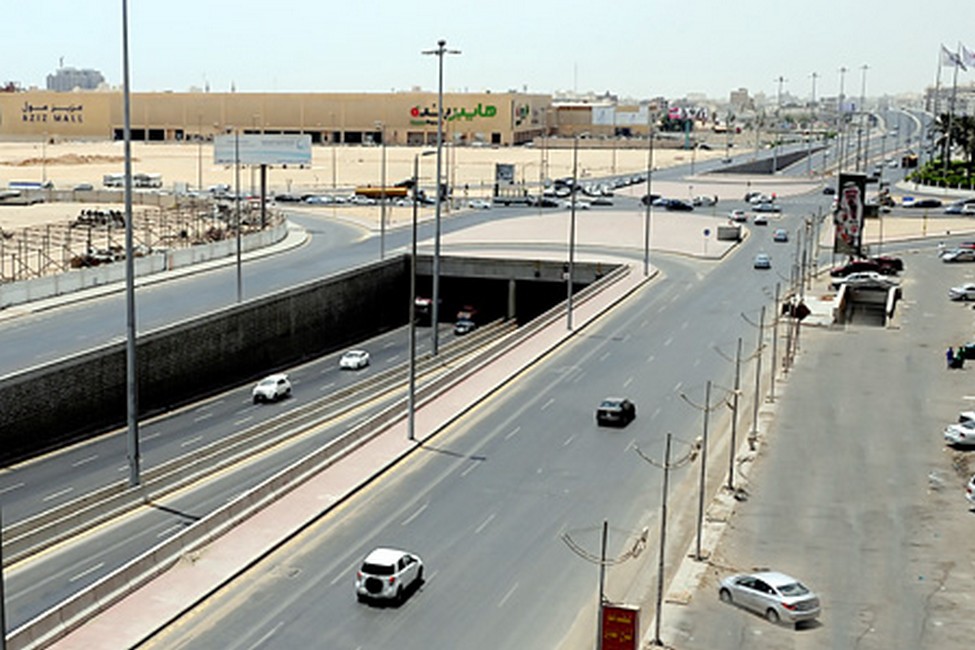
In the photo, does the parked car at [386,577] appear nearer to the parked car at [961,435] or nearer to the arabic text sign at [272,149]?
the parked car at [961,435]

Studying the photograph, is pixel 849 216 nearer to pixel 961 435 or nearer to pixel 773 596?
pixel 961 435

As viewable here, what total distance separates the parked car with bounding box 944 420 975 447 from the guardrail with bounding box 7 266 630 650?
1652 cm

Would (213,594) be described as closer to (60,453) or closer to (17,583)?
(17,583)

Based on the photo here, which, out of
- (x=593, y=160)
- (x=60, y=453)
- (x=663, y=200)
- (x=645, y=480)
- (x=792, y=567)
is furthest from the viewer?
(x=593, y=160)

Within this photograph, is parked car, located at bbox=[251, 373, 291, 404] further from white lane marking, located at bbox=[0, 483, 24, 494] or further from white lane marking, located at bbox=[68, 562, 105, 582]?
white lane marking, located at bbox=[68, 562, 105, 582]

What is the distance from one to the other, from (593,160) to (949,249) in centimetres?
11210

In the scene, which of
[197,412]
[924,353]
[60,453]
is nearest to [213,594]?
[60,453]

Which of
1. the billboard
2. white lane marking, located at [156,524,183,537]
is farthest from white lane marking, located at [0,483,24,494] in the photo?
the billboard

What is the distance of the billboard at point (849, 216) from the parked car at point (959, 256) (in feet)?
38.7

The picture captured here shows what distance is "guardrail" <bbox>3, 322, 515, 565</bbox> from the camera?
1273 inches

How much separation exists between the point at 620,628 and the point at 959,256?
230 feet

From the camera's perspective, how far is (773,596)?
86.1 ft

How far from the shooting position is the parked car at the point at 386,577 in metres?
26.4

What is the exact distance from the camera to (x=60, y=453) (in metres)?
44.3
